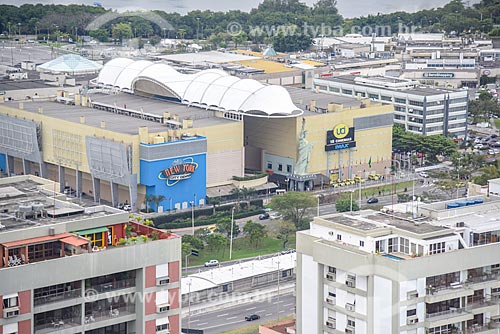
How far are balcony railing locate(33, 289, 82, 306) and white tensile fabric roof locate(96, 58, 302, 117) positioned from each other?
21.6 m

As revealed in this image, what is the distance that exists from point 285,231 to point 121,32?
3752cm

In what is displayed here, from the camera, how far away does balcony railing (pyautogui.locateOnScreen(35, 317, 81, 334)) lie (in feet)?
48.7

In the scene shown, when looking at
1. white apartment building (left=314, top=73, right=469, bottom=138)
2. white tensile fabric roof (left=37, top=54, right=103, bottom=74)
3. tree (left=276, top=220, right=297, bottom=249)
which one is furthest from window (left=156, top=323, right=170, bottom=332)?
white tensile fabric roof (left=37, top=54, right=103, bottom=74)

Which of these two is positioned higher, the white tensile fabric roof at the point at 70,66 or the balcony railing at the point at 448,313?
the white tensile fabric roof at the point at 70,66

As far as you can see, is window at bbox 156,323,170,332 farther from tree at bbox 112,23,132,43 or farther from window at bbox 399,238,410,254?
tree at bbox 112,23,132,43

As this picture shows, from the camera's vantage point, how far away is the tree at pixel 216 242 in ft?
97.1

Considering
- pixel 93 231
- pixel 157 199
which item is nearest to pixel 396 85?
pixel 157 199

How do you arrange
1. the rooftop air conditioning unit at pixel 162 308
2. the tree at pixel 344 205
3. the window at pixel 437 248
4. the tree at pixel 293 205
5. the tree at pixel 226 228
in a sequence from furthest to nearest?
the tree at pixel 344 205 < the tree at pixel 293 205 < the tree at pixel 226 228 < the window at pixel 437 248 < the rooftop air conditioning unit at pixel 162 308

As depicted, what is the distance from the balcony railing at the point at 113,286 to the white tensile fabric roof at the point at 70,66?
112ft

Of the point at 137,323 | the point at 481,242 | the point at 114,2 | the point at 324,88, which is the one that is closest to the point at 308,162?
the point at 324,88

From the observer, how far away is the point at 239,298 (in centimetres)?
2567

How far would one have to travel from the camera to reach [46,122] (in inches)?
1442

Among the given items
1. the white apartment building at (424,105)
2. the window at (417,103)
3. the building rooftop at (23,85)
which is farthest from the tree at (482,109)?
the building rooftop at (23,85)

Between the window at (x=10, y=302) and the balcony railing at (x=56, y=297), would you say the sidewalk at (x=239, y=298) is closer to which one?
the balcony railing at (x=56, y=297)
